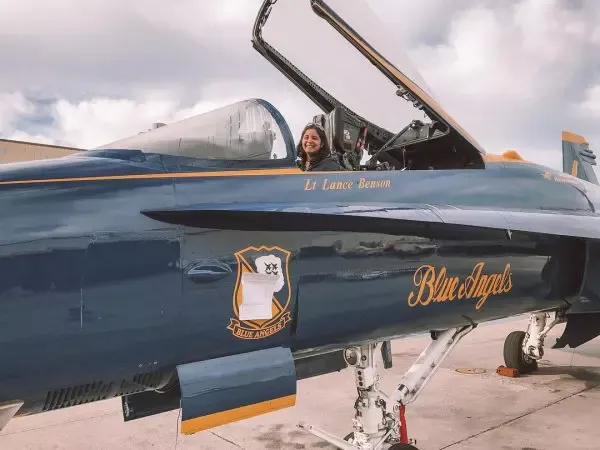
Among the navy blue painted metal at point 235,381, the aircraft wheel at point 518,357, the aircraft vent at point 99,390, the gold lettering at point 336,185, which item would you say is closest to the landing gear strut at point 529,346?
the aircraft wheel at point 518,357

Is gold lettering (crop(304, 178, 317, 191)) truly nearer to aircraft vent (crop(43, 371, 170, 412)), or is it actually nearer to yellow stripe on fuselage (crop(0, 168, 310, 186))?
yellow stripe on fuselage (crop(0, 168, 310, 186))

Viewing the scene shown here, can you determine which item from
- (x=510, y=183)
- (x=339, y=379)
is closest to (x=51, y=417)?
(x=339, y=379)

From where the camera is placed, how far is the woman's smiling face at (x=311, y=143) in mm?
3404

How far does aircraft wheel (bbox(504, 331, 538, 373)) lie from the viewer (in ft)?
24.1

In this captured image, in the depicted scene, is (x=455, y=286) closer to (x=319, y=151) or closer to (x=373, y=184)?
(x=373, y=184)

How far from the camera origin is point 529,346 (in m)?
7.17

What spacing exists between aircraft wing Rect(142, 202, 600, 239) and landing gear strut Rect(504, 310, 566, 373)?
11.8 feet

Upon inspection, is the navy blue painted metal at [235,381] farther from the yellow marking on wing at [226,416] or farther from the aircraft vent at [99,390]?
the aircraft vent at [99,390]

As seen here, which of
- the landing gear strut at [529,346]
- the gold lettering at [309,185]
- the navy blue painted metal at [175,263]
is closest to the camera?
the navy blue painted metal at [175,263]

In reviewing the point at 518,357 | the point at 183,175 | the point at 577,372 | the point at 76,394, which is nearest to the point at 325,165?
the point at 183,175

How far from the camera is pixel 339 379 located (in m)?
7.11

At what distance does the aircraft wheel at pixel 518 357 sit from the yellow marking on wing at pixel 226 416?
5.73 m

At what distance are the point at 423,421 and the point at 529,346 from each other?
258cm

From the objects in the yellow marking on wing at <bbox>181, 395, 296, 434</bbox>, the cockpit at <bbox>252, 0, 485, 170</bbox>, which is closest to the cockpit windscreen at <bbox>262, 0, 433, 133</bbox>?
the cockpit at <bbox>252, 0, 485, 170</bbox>
